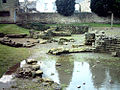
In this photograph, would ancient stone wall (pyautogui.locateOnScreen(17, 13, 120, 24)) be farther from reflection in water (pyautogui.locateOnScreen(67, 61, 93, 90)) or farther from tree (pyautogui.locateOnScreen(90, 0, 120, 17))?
reflection in water (pyautogui.locateOnScreen(67, 61, 93, 90))

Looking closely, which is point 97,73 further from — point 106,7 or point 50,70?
point 106,7

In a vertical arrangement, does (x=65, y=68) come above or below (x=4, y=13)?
below

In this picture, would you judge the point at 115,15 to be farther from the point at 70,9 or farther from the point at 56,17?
the point at 56,17

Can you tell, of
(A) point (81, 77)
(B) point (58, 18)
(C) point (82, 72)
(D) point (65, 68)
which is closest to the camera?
(A) point (81, 77)

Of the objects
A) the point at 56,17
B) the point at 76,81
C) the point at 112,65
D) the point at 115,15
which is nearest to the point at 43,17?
the point at 56,17

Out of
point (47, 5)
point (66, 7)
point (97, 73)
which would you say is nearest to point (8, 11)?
point (66, 7)

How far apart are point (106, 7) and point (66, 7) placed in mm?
6873

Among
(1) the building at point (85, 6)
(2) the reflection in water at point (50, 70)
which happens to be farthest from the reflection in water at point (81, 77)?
(1) the building at point (85, 6)

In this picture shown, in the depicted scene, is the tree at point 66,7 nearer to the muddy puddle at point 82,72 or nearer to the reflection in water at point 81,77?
the muddy puddle at point 82,72

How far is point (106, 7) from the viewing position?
32438 mm

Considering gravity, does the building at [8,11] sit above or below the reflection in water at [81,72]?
above

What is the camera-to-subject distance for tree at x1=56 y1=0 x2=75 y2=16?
3428cm

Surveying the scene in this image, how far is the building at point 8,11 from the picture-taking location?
33.1 metres

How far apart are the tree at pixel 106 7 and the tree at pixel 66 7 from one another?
3862 mm
